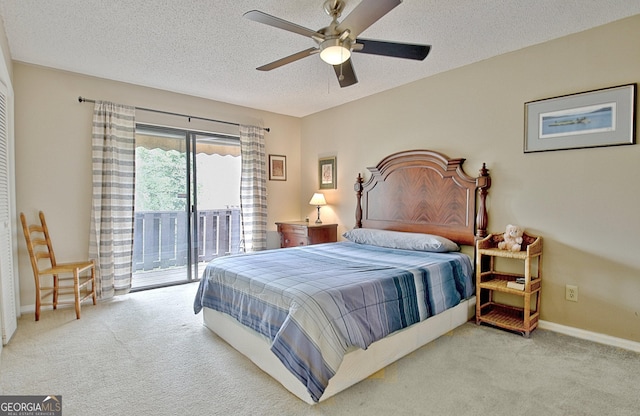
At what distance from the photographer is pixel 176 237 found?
4348 millimetres

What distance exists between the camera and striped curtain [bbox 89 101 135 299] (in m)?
3.60

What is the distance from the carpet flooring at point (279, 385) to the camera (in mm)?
1808

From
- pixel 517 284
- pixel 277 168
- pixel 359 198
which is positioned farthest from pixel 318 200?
pixel 517 284

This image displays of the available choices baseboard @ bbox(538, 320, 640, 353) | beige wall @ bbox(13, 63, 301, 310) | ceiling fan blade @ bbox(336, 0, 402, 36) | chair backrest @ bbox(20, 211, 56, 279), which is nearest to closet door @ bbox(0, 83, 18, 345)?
chair backrest @ bbox(20, 211, 56, 279)

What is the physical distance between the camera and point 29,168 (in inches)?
129

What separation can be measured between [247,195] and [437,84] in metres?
2.90

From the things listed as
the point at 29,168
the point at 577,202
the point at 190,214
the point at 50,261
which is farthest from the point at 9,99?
the point at 577,202

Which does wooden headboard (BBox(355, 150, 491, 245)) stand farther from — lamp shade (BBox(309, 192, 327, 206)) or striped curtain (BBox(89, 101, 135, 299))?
striped curtain (BBox(89, 101, 135, 299))

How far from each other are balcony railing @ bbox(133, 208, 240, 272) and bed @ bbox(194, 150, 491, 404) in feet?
5.54

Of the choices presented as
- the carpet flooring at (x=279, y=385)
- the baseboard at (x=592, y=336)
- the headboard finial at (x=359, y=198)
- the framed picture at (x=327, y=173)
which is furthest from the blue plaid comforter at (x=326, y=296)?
the framed picture at (x=327, y=173)

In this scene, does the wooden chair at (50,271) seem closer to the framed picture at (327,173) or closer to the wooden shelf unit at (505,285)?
the framed picture at (327,173)

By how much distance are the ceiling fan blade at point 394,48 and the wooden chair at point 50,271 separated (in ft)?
10.9

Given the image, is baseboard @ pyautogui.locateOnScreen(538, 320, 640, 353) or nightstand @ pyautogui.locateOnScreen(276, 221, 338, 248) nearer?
baseboard @ pyautogui.locateOnScreen(538, 320, 640, 353)

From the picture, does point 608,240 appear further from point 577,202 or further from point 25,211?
point 25,211
